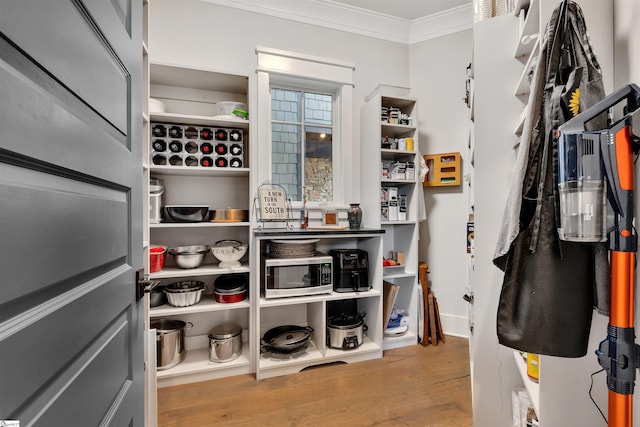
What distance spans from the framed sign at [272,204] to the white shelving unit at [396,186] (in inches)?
31.7

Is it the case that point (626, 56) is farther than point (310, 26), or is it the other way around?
point (310, 26)

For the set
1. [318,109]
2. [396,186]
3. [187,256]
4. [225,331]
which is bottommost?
[225,331]

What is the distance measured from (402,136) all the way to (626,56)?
2183 millimetres

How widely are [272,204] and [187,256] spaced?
751 millimetres

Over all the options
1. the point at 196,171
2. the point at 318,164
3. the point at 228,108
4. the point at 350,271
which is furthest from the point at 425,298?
the point at 228,108

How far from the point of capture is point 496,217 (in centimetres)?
149

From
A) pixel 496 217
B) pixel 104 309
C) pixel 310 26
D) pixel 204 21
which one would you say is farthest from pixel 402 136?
pixel 104 309

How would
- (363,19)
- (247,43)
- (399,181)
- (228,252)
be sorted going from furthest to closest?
(363,19) → (399,181) → (247,43) → (228,252)

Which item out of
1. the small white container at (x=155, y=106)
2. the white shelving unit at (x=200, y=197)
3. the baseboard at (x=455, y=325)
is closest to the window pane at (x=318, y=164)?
the white shelving unit at (x=200, y=197)

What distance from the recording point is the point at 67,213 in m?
0.52

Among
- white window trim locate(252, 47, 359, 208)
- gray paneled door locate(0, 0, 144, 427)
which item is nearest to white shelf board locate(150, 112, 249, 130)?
white window trim locate(252, 47, 359, 208)

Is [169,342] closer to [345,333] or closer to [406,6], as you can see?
[345,333]

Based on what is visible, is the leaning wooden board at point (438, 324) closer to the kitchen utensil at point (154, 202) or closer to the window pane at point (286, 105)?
the window pane at point (286, 105)

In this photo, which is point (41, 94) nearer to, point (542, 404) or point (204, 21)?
point (542, 404)
